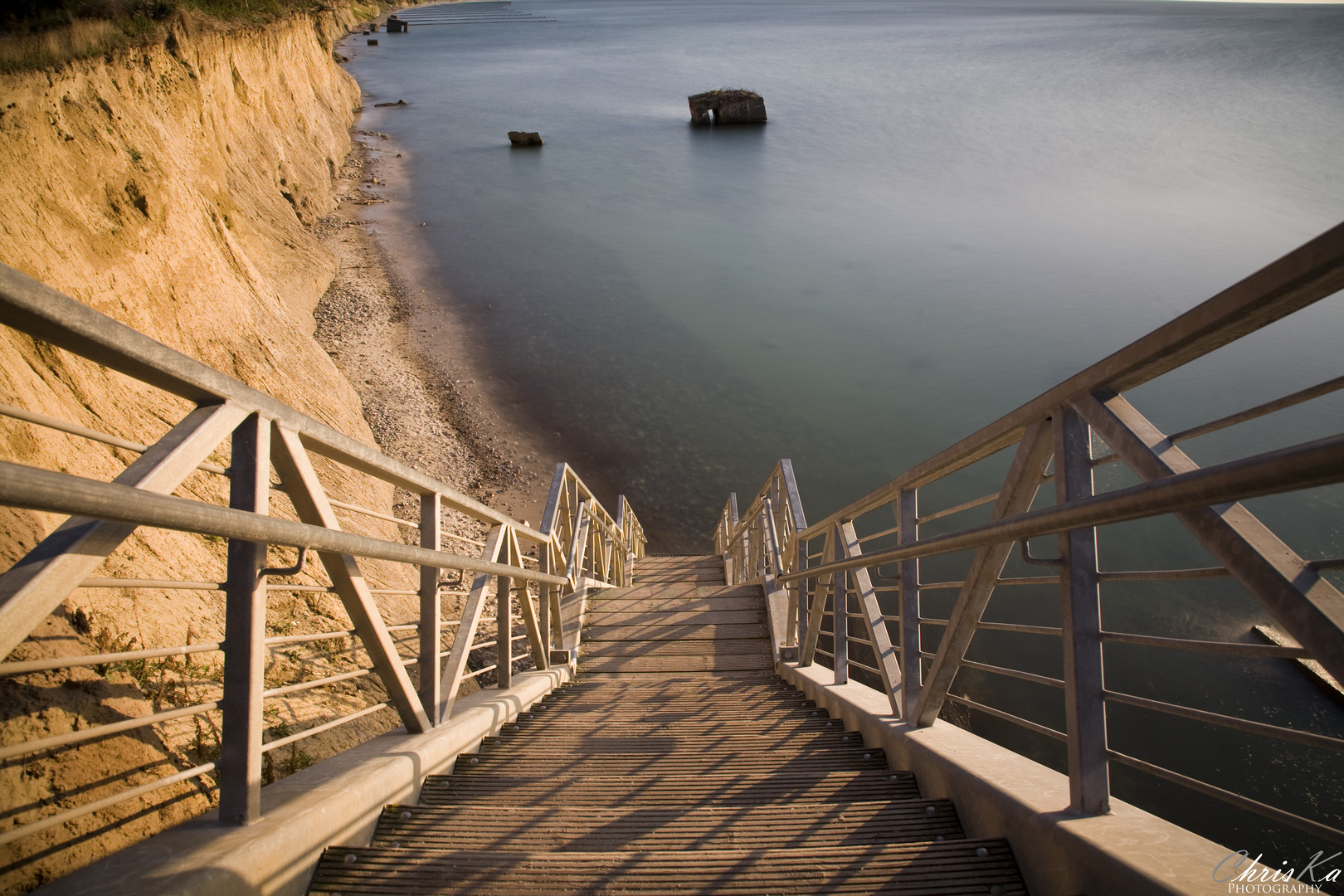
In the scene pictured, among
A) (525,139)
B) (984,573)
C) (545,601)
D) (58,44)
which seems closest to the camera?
(984,573)

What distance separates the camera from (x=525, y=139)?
38.6m

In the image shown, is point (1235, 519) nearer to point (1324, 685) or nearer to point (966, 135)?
point (1324, 685)

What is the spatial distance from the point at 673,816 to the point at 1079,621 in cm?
130

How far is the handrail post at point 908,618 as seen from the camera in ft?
8.15

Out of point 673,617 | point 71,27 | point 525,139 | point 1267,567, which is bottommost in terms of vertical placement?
point 673,617

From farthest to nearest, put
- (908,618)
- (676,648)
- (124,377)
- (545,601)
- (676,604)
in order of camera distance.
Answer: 1. (676,604)
2. (124,377)
3. (676,648)
4. (545,601)
5. (908,618)

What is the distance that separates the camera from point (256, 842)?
51.4 inches

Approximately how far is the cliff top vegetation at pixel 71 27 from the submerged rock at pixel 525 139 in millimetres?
27255

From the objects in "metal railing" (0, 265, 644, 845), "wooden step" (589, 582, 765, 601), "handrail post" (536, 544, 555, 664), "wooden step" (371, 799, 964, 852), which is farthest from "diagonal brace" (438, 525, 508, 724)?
"wooden step" (589, 582, 765, 601)

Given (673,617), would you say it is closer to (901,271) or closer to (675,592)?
(675,592)

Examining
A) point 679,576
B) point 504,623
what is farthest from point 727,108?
point 504,623

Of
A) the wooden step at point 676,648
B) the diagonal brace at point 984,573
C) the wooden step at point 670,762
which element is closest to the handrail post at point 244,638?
the wooden step at point 670,762

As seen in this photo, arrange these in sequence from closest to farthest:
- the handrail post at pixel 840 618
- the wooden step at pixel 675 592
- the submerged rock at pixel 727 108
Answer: the handrail post at pixel 840 618, the wooden step at pixel 675 592, the submerged rock at pixel 727 108

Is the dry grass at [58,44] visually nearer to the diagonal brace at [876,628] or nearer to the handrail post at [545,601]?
the handrail post at [545,601]
